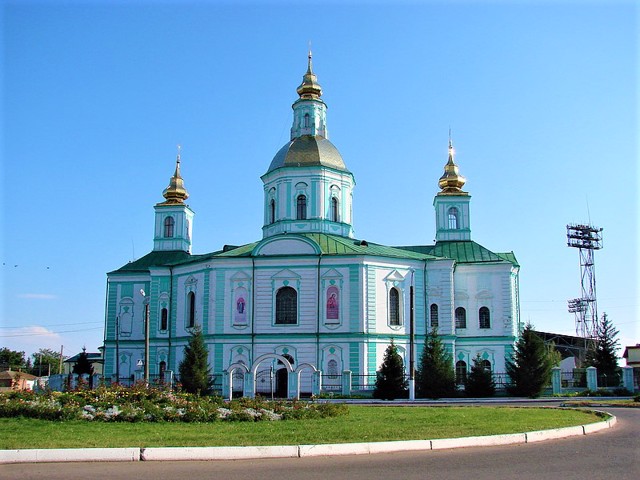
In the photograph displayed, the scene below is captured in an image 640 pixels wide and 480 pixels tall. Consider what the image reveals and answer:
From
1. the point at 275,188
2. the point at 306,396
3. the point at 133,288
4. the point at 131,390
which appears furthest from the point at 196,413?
the point at 133,288

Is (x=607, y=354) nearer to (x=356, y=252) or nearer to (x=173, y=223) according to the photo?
(x=356, y=252)

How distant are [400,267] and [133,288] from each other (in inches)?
713

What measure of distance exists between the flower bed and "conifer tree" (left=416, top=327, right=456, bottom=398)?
53.8 feet

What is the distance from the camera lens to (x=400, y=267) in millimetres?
42969

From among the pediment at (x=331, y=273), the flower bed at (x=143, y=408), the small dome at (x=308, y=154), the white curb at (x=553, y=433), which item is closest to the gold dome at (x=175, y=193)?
the small dome at (x=308, y=154)

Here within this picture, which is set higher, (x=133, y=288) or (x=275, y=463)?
(x=133, y=288)

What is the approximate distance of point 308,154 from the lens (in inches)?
1804

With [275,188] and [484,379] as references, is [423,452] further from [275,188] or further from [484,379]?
[275,188]

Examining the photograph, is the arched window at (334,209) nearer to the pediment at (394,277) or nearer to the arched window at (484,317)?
the pediment at (394,277)

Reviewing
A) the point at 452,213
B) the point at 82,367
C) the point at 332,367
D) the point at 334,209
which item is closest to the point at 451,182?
the point at 452,213

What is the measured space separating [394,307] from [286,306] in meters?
6.12

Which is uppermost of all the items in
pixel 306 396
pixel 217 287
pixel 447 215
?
pixel 447 215

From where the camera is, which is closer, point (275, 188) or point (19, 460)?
point (19, 460)

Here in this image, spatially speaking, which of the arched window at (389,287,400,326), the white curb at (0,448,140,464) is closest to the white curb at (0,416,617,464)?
the white curb at (0,448,140,464)
